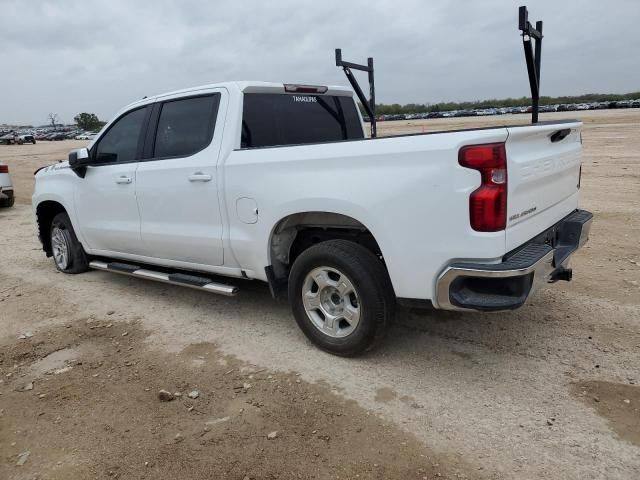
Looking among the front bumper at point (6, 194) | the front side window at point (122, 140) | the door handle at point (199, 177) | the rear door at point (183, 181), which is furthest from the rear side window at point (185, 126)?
the front bumper at point (6, 194)

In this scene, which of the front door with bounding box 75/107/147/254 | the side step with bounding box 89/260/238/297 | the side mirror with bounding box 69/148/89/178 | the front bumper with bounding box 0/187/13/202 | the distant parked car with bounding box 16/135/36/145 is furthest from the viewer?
the distant parked car with bounding box 16/135/36/145

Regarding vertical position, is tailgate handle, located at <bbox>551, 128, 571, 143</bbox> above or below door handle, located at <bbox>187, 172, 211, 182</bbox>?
above

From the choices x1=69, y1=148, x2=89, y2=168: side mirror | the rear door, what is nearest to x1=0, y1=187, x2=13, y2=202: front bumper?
x1=69, y1=148, x2=89, y2=168: side mirror

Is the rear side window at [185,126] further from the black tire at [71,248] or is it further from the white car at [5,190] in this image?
the white car at [5,190]

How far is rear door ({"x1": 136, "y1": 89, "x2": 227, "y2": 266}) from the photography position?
4.30 m

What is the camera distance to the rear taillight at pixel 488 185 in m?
2.89

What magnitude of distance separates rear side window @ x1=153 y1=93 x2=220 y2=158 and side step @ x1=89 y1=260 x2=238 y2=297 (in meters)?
1.08

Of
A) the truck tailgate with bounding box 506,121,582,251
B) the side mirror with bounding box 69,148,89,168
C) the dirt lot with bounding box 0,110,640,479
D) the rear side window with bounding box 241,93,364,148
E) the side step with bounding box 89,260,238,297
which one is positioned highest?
the rear side window with bounding box 241,93,364,148

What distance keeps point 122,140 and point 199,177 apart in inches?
57.4

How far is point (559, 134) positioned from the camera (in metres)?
3.62

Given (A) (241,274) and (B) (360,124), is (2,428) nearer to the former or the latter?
(A) (241,274)

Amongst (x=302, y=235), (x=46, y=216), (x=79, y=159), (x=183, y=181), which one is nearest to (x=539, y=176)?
(x=302, y=235)

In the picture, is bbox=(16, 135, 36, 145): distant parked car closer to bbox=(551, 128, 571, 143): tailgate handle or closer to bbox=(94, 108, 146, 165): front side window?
bbox=(94, 108, 146, 165): front side window

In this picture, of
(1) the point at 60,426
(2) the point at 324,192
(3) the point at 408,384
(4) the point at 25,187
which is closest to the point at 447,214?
(2) the point at 324,192
